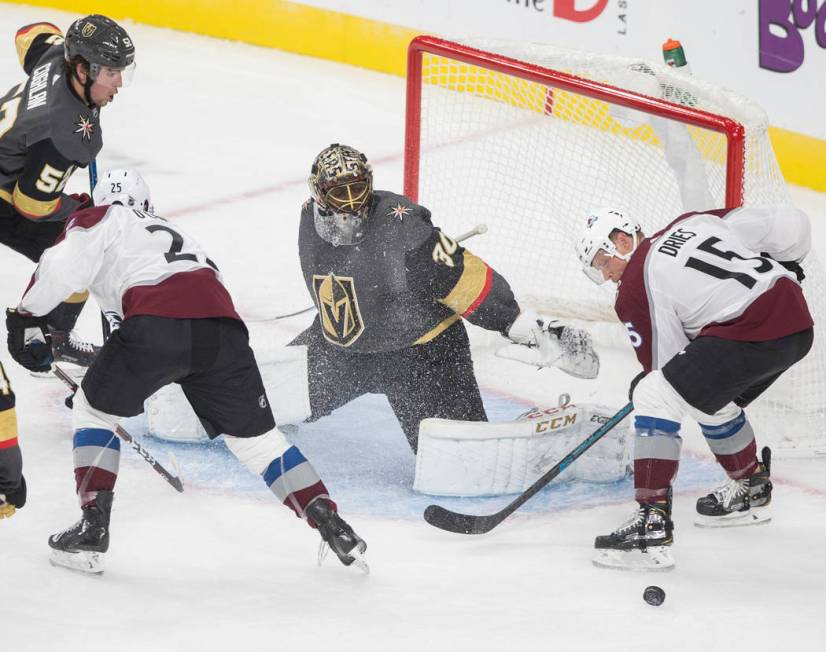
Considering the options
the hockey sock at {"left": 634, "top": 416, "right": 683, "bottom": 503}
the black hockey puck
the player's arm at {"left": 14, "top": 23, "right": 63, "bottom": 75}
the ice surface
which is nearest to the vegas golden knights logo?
the ice surface

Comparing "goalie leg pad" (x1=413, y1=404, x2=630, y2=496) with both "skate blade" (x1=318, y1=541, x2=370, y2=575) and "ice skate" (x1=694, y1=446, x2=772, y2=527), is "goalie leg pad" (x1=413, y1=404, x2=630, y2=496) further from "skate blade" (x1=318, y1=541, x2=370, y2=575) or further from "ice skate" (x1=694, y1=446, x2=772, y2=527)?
"skate blade" (x1=318, y1=541, x2=370, y2=575)

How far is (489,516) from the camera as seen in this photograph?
10.8 ft

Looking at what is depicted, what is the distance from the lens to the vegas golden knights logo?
11.4 feet

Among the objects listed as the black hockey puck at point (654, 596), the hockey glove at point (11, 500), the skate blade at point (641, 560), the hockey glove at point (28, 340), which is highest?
the hockey glove at point (28, 340)

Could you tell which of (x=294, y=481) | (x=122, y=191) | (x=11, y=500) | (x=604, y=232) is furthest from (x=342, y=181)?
(x=11, y=500)

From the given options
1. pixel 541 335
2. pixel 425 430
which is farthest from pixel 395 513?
pixel 541 335

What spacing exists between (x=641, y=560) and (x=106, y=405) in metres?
1.20

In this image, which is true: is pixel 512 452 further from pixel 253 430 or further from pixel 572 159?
pixel 572 159

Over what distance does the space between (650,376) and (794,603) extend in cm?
57

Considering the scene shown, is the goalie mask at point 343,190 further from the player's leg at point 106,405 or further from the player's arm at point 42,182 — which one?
the player's arm at point 42,182

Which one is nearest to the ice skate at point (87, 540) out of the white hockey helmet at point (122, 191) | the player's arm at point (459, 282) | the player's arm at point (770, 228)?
the white hockey helmet at point (122, 191)

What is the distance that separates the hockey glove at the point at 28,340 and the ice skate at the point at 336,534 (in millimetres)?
875

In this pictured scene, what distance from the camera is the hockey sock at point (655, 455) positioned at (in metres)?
3.01

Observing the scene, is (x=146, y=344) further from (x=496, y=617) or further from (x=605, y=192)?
(x=605, y=192)
